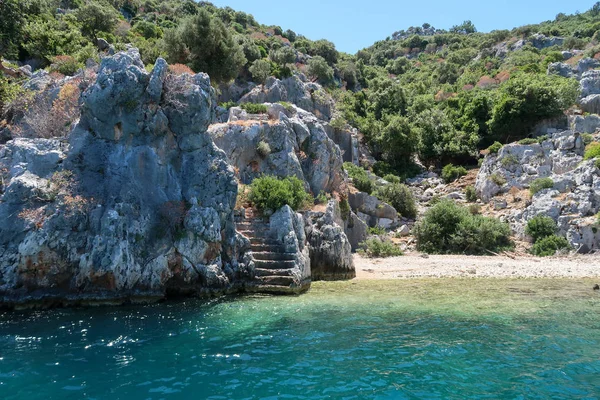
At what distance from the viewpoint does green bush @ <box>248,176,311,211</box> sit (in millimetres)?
21859

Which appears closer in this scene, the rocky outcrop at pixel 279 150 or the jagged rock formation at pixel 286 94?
the rocky outcrop at pixel 279 150

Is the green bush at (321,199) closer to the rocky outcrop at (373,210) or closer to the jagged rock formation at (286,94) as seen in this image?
the rocky outcrop at (373,210)

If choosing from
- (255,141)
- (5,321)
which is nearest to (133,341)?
(5,321)

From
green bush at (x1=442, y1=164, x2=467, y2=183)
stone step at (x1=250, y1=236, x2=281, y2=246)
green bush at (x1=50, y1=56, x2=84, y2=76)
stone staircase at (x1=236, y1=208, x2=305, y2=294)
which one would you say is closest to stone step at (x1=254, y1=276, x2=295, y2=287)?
stone staircase at (x1=236, y1=208, x2=305, y2=294)

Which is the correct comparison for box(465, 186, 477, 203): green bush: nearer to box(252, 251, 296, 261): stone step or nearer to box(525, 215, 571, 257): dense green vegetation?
box(525, 215, 571, 257): dense green vegetation

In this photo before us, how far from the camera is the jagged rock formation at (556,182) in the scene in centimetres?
2930

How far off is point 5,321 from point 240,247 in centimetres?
949

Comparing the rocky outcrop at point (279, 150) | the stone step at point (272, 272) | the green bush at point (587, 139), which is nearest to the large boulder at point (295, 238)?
the stone step at point (272, 272)

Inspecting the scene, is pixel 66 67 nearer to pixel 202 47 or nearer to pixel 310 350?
pixel 202 47

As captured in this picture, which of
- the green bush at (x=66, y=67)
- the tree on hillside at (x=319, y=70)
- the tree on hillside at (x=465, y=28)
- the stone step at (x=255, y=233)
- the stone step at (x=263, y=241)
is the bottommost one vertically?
the stone step at (x=263, y=241)

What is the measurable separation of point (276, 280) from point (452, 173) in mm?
35200

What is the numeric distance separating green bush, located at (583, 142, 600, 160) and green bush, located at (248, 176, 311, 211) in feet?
92.2

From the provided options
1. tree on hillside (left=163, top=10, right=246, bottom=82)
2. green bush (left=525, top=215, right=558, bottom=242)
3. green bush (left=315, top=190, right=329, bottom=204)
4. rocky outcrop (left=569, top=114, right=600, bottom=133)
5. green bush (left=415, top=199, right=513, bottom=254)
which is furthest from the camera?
tree on hillside (left=163, top=10, right=246, bottom=82)

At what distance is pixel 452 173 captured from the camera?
154 ft
